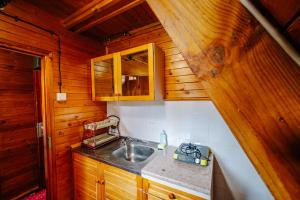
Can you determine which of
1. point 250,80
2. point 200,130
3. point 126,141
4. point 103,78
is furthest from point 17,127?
point 250,80

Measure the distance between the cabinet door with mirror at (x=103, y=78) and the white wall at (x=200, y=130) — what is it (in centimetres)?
34

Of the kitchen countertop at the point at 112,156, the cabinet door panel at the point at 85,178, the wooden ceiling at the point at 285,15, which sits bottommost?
the cabinet door panel at the point at 85,178

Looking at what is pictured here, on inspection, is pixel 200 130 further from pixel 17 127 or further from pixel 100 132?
pixel 17 127

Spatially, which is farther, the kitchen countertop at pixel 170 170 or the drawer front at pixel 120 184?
the drawer front at pixel 120 184

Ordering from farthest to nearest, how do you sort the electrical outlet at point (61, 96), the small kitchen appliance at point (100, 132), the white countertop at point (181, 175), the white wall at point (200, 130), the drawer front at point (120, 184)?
the small kitchen appliance at point (100, 132)
the electrical outlet at point (61, 96)
the white wall at point (200, 130)
the drawer front at point (120, 184)
the white countertop at point (181, 175)

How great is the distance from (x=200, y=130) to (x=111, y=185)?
1.06 m

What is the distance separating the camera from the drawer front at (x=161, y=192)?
3.10 feet

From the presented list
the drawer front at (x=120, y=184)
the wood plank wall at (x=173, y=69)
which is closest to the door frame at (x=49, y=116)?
the drawer front at (x=120, y=184)

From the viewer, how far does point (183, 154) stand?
1234mm

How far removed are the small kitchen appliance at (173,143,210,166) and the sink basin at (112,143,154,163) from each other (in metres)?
0.44

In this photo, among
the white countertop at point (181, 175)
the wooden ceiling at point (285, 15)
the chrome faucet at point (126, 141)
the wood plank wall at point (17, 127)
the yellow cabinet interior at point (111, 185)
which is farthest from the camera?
the wood plank wall at point (17, 127)

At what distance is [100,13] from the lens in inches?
54.9

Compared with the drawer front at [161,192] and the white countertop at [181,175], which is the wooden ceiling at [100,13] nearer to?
the white countertop at [181,175]

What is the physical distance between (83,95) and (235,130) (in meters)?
1.86
